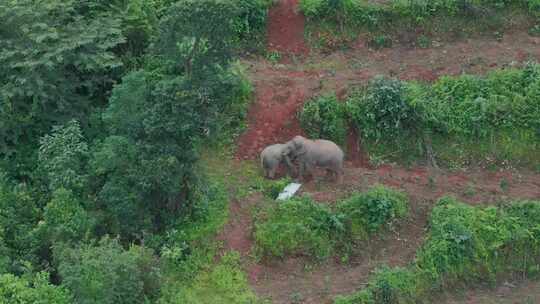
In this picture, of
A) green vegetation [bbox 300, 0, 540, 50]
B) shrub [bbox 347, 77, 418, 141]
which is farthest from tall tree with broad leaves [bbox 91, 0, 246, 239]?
green vegetation [bbox 300, 0, 540, 50]

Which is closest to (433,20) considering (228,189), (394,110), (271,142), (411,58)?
(411,58)

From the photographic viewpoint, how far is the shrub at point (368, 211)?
13805 millimetres

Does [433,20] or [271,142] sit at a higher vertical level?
[433,20]

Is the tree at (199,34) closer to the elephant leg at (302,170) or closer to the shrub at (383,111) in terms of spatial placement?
the elephant leg at (302,170)

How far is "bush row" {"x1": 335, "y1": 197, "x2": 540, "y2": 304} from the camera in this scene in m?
13.0

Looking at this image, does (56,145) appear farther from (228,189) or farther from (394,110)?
(394,110)

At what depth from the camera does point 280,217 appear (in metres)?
13.8

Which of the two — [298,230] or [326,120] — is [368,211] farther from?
[326,120]

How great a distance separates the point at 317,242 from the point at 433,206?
2435 mm

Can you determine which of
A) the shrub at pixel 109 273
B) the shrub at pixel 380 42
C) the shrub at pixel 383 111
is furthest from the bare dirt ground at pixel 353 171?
the shrub at pixel 109 273

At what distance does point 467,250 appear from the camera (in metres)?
13.6

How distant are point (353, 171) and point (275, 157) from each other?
1.70 m

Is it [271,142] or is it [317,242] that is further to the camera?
[271,142]

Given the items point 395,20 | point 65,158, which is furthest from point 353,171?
point 65,158
